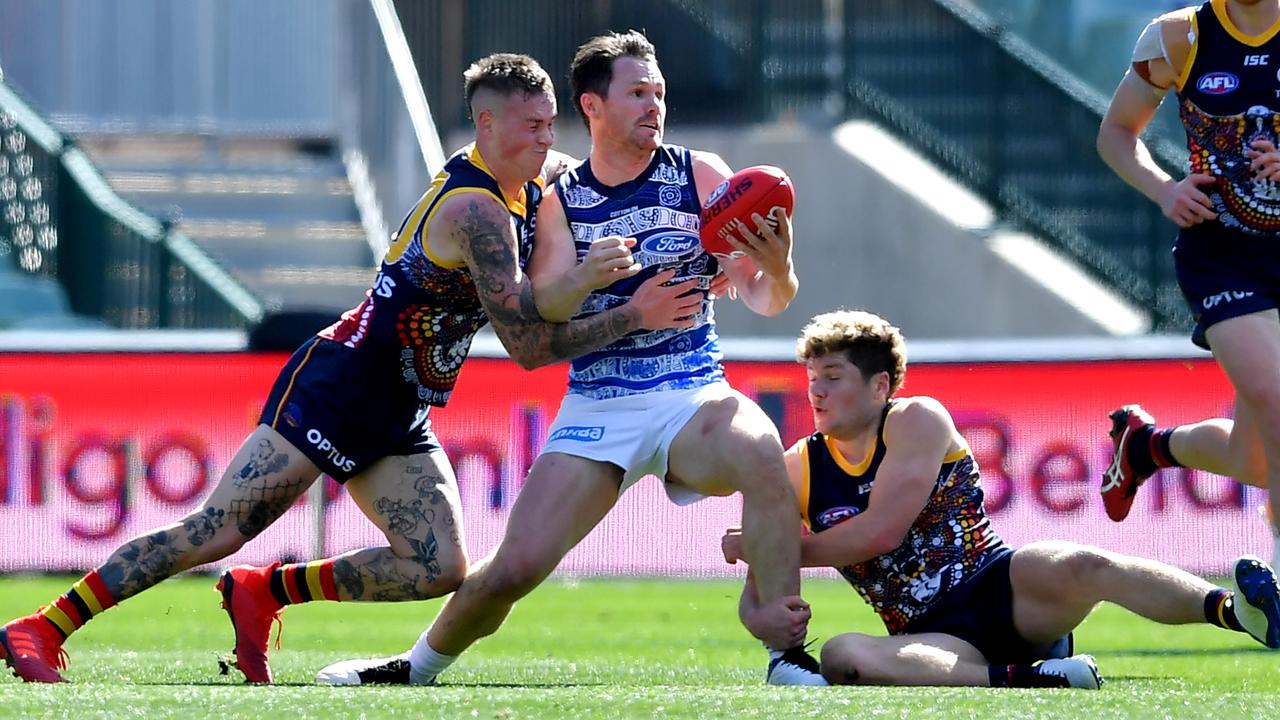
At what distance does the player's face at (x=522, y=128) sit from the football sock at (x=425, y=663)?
1467 mm

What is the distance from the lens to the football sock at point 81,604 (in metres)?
5.84

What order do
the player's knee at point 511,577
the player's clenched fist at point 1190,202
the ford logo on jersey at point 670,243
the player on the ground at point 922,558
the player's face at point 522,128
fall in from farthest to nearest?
the player's clenched fist at point 1190,202 < the ford logo on jersey at point 670,243 < the player's face at point 522,128 < the player's knee at point 511,577 < the player on the ground at point 922,558

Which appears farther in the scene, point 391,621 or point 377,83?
point 377,83

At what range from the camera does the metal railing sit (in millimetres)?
14227

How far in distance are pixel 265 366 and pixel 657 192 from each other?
18.1 feet

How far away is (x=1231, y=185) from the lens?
243 inches

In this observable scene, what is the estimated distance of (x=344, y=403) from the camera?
5.98 metres

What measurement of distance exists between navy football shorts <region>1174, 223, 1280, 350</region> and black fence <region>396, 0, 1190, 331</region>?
8.66 metres

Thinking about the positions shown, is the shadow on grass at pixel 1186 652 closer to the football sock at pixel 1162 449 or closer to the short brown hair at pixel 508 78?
the football sock at pixel 1162 449

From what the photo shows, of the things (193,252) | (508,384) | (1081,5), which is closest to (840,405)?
(508,384)

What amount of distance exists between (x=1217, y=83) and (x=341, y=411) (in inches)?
113

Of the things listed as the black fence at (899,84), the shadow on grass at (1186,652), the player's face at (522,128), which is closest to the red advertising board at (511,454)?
the shadow on grass at (1186,652)

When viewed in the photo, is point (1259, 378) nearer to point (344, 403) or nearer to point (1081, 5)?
point (344, 403)

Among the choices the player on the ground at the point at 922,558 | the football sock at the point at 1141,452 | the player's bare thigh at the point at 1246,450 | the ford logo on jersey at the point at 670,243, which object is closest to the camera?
the player on the ground at the point at 922,558
